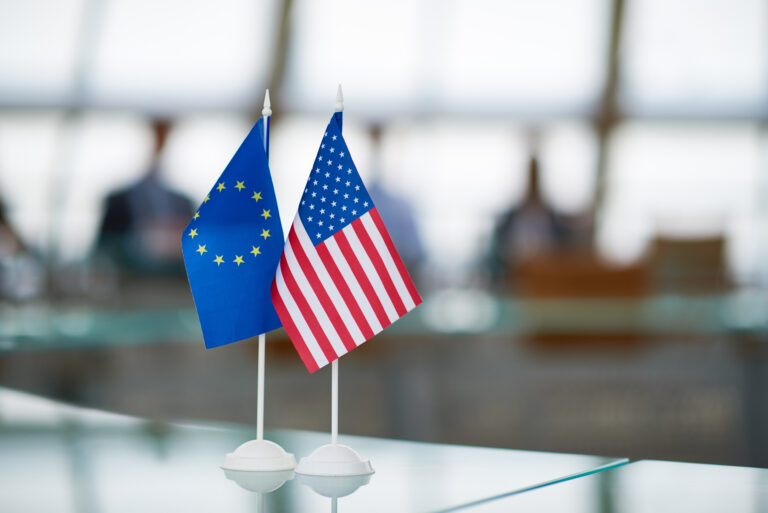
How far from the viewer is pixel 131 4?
25.2 ft

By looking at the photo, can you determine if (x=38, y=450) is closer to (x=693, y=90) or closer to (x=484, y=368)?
(x=484, y=368)

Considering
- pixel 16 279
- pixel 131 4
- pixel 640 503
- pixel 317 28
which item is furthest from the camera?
pixel 317 28

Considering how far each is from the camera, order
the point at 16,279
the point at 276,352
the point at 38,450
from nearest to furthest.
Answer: the point at 38,450, the point at 276,352, the point at 16,279

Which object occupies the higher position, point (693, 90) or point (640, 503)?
point (693, 90)

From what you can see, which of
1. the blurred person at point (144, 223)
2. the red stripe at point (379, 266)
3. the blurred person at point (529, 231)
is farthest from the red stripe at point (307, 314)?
the blurred person at point (529, 231)

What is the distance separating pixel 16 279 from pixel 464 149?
4.07 meters

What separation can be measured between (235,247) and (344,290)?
16cm

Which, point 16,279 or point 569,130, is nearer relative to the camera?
point 16,279

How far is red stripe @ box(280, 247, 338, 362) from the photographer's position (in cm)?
132

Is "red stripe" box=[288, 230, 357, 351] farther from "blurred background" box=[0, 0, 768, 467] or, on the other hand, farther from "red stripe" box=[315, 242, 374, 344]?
"blurred background" box=[0, 0, 768, 467]

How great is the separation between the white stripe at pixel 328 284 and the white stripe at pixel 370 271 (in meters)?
0.05

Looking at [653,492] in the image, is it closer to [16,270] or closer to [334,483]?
[334,483]

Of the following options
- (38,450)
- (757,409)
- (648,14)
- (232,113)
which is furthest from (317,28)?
(38,450)

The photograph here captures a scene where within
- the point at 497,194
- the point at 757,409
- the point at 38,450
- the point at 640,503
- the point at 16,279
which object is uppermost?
the point at 497,194
